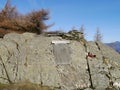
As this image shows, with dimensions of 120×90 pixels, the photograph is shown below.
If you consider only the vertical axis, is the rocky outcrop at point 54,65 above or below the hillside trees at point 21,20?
→ below

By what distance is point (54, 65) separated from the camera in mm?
14312

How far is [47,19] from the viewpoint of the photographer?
1914cm

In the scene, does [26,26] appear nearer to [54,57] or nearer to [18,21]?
[18,21]

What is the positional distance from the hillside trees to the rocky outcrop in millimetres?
2502

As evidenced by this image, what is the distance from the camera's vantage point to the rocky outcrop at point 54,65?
1384cm

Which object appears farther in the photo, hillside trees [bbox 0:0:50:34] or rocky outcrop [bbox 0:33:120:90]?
hillside trees [bbox 0:0:50:34]

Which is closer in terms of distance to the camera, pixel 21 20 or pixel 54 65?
pixel 54 65

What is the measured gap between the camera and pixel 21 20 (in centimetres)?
1848

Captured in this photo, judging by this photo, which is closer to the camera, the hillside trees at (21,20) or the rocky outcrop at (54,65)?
the rocky outcrop at (54,65)

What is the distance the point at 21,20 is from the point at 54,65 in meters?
5.38

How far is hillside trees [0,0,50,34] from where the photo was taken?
59.0 feet

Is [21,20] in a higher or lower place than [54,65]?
higher

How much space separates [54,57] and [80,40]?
219cm

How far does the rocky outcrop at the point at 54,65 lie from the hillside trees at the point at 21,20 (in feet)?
8.21
